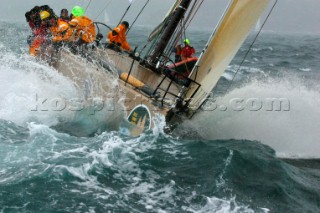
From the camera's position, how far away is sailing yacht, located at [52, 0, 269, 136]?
23.2 ft

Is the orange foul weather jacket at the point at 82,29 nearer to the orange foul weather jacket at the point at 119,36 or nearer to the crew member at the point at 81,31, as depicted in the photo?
the crew member at the point at 81,31

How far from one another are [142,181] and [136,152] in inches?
38.0

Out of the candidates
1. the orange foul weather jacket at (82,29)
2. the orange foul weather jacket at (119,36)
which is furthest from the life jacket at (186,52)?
the orange foul weather jacket at (82,29)

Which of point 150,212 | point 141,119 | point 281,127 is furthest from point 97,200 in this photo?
point 281,127

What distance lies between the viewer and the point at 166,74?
24.1 ft

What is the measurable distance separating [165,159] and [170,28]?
11.6 feet

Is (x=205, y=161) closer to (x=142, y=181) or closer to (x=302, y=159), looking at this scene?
(x=142, y=181)

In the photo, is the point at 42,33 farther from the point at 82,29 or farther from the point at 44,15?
the point at 82,29

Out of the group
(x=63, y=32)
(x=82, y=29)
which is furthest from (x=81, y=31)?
(x=63, y=32)

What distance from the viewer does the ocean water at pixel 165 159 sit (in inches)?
194

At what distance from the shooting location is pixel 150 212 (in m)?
4.68

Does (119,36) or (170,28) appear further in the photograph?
(119,36)

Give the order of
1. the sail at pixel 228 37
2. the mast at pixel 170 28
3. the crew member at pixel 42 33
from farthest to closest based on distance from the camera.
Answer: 1. the crew member at pixel 42 33
2. the mast at pixel 170 28
3. the sail at pixel 228 37

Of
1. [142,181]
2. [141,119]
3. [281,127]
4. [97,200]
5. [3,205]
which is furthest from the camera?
[281,127]
